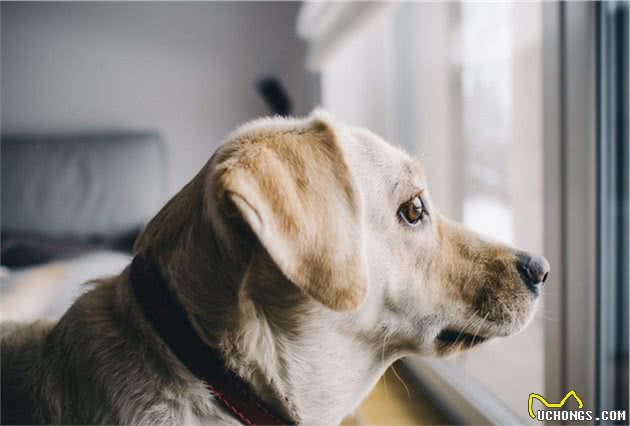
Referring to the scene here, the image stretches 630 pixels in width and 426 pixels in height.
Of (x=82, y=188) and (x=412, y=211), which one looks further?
(x=82, y=188)

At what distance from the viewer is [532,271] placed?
76 centimetres

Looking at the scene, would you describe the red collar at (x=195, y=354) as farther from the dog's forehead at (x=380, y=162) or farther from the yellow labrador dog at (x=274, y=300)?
the dog's forehead at (x=380, y=162)

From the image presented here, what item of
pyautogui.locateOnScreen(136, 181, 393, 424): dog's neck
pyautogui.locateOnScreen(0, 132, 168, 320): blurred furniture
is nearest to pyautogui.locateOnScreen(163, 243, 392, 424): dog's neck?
pyautogui.locateOnScreen(136, 181, 393, 424): dog's neck

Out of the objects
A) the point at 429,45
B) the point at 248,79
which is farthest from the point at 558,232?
the point at 248,79

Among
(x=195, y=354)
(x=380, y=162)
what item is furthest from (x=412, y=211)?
(x=195, y=354)

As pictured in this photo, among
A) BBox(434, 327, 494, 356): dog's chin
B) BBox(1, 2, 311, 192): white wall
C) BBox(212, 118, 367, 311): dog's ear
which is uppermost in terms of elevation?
BBox(1, 2, 311, 192): white wall

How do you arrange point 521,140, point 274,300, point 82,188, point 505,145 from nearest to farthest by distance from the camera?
point 274,300 < point 521,140 < point 505,145 < point 82,188

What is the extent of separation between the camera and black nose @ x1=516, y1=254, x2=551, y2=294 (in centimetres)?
76

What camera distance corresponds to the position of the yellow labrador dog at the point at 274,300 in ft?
1.78

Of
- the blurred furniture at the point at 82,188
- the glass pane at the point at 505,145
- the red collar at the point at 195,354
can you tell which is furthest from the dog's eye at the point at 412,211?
the blurred furniture at the point at 82,188

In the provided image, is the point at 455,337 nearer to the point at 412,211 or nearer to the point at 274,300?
the point at 412,211

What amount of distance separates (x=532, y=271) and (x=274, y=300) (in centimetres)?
45

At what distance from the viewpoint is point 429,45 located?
191 centimetres

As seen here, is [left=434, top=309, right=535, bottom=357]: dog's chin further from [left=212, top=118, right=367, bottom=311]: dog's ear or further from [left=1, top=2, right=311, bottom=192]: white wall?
[left=1, top=2, right=311, bottom=192]: white wall
